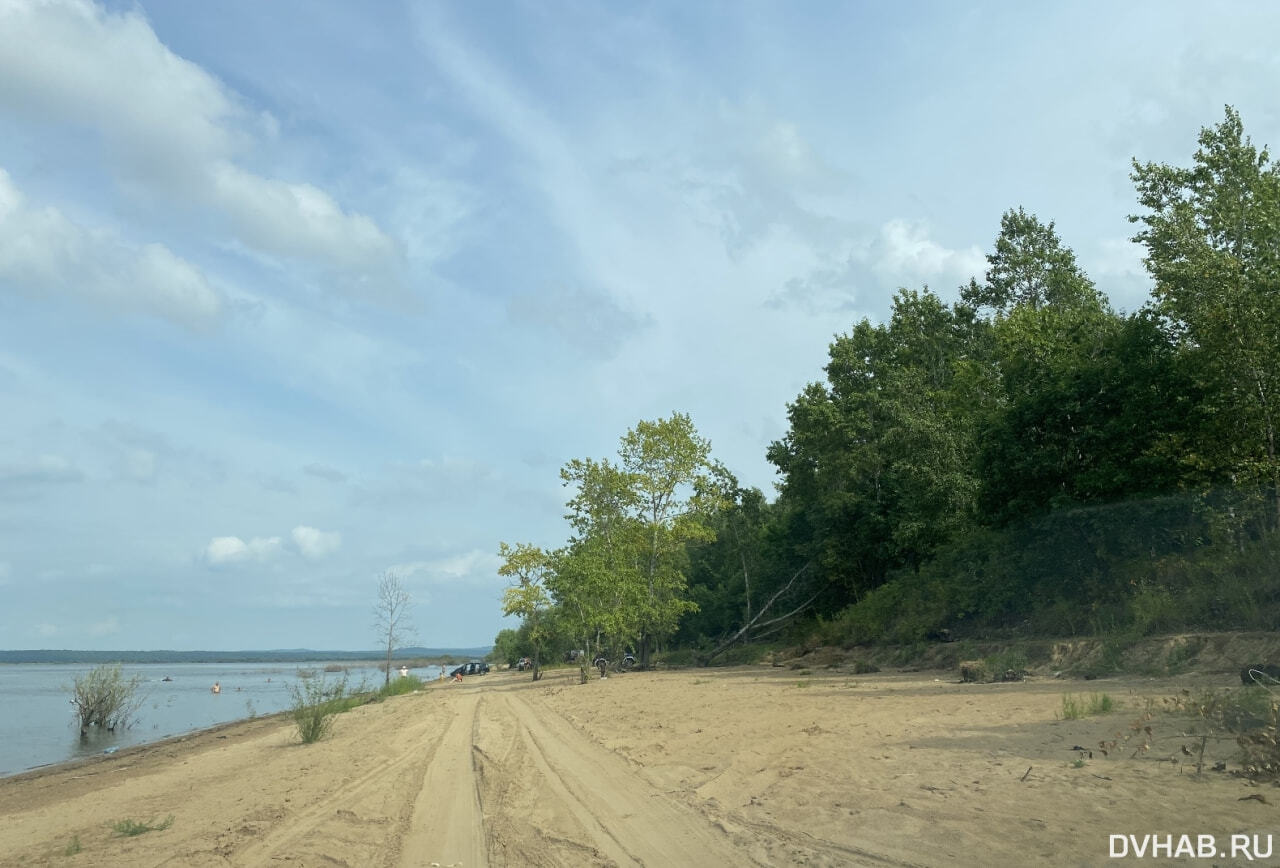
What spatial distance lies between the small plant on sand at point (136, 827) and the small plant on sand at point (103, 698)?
991 inches

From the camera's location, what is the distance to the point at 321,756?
1525cm

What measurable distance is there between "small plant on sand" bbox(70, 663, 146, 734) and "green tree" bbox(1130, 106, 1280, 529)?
35.7 m

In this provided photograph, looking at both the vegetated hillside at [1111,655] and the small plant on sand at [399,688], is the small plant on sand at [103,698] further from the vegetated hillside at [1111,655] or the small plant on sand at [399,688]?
the vegetated hillside at [1111,655]

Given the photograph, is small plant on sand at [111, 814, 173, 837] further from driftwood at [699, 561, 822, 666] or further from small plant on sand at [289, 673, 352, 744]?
driftwood at [699, 561, 822, 666]

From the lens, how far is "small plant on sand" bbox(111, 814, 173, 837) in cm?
928

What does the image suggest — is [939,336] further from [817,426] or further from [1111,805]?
[1111,805]

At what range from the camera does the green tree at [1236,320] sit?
19078mm

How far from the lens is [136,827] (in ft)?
30.9

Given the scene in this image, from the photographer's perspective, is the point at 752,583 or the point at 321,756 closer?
the point at 321,756

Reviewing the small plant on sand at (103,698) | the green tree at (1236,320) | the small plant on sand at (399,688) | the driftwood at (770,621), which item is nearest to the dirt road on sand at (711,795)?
the green tree at (1236,320)

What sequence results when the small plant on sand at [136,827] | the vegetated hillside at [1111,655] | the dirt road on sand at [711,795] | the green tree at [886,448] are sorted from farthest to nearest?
the green tree at [886,448] < the vegetated hillside at [1111,655] < the small plant on sand at [136,827] < the dirt road on sand at [711,795]

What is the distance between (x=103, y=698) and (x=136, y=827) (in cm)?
2610

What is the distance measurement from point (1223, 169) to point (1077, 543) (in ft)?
50.8

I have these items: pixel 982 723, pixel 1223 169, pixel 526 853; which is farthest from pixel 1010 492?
pixel 526 853
